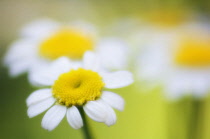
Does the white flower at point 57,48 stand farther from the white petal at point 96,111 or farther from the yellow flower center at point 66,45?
the white petal at point 96,111

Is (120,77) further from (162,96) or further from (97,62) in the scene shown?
(162,96)

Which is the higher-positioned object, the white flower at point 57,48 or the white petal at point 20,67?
the white flower at point 57,48

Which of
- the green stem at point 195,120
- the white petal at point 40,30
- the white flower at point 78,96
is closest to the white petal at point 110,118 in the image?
the white flower at point 78,96

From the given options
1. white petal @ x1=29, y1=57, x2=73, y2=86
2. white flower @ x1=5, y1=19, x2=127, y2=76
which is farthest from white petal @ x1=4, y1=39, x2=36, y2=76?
white petal @ x1=29, y1=57, x2=73, y2=86

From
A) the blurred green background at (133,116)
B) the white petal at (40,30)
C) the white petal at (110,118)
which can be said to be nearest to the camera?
the white petal at (110,118)

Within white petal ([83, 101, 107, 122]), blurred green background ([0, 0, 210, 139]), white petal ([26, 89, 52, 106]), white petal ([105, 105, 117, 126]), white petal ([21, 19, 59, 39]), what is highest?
white petal ([21, 19, 59, 39])

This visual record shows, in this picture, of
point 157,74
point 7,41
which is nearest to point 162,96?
point 157,74

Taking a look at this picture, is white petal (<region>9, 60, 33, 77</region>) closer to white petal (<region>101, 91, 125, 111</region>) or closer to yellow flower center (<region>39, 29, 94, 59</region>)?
yellow flower center (<region>39, 29, 94, 59</region>)

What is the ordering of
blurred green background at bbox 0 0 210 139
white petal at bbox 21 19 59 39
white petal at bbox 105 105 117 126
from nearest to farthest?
white petal at bbox 105 105 117 126, blurred green background at bbox 0 0 210 139, white petal at bbox 21 19 59 39
